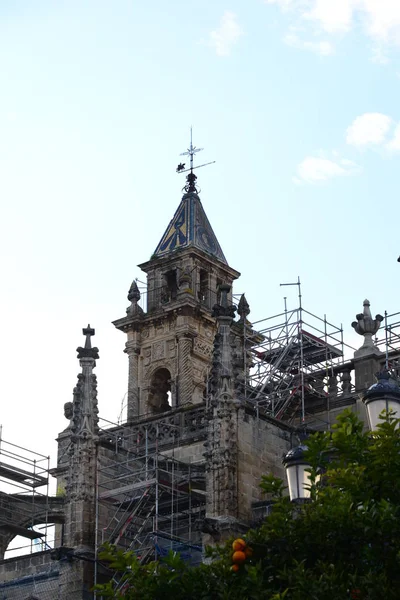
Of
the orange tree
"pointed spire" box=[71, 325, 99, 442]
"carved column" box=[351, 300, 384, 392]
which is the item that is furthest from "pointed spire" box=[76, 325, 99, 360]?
the orange tree

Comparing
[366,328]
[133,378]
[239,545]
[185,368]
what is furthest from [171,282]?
[239,545]

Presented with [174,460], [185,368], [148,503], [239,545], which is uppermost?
[185,368]

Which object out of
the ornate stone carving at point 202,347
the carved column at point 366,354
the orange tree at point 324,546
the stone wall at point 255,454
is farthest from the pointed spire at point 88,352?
the orange tree at point 324,546

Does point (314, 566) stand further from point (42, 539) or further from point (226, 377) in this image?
point (42, 539)

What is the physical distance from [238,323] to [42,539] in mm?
9456

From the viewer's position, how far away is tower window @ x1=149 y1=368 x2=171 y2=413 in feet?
162

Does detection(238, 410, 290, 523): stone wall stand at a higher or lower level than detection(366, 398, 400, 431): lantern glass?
higher

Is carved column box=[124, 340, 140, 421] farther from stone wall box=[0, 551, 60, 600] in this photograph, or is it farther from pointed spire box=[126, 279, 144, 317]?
stone wall box=[0, 551, 60, 600]

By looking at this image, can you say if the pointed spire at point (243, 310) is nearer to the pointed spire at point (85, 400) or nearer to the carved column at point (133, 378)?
the carved column at point (133, 378)

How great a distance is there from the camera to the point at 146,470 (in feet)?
122

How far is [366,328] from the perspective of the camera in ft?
138

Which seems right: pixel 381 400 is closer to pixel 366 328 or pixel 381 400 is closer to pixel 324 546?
pixel 324 546

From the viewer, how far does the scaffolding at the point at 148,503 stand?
119ft

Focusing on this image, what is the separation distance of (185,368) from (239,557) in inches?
1028
